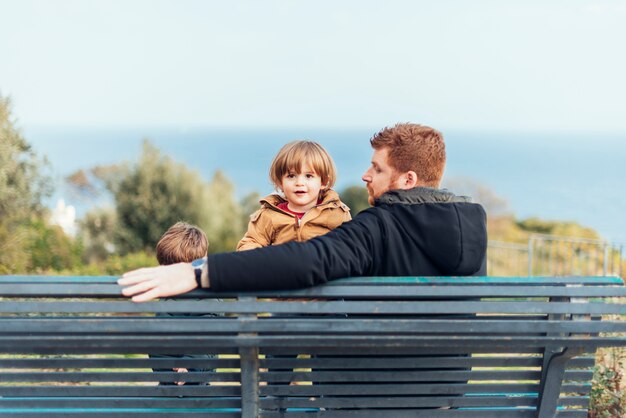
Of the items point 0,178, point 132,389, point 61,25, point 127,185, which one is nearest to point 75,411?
point 132,389

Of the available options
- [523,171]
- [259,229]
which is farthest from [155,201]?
[523,171]

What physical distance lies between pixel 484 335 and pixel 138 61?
17092 cm

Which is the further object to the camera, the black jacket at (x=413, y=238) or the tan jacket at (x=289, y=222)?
the tan jacket at (x=289, y=222)

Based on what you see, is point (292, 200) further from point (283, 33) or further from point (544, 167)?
point (544, 167)

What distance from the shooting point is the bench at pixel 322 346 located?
242 cm

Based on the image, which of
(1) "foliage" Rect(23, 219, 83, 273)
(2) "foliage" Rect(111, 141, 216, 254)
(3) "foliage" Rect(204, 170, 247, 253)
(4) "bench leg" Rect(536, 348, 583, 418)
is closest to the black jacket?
(4) "bench leg" Rect(536, 348, 583, 418)

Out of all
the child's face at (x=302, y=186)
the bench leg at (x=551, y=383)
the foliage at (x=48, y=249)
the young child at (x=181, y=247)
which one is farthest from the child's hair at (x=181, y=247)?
the foliage at (x=48, y=249)

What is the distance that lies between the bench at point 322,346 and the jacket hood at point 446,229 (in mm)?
169

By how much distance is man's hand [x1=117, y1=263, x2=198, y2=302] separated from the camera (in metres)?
2.43

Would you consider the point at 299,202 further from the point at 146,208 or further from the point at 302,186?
the point at 146,208

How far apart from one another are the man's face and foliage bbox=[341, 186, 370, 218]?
1982 cm

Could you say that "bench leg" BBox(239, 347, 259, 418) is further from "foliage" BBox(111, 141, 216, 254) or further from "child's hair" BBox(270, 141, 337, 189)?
"foliage" BBox(111, 141, 216, 254)

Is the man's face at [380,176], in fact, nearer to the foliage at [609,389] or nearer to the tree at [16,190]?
the foliage at [609,389]

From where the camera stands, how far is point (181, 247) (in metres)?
3.50
